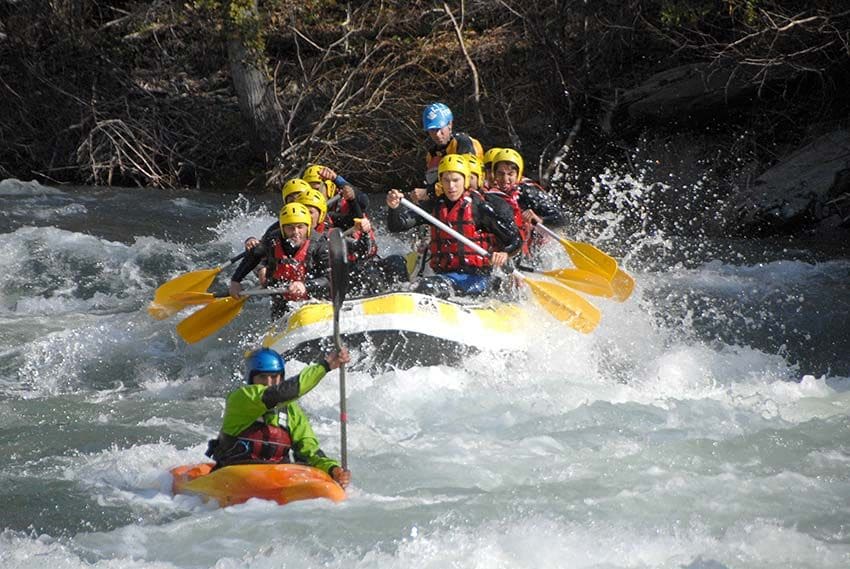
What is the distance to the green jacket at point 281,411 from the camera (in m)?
6.00

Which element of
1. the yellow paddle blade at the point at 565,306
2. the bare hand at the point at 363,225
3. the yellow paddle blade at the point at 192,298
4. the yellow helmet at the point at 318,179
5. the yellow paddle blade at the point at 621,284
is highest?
the yellow helmet at the point at 318,179

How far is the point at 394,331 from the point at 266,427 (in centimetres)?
217

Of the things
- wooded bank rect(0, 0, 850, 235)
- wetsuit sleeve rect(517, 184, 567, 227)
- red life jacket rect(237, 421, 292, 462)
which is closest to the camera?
red life jacket rect(237, 421, 292, 462)

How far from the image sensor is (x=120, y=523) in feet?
20.2

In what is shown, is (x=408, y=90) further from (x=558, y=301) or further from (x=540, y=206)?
(x=558, y=301)

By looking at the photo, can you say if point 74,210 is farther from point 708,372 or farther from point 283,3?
point 708,372

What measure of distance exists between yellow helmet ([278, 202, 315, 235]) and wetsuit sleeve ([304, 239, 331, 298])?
0.78 ft

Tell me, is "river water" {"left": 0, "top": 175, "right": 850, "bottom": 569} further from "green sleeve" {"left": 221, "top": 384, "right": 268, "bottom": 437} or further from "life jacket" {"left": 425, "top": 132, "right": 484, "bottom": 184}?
"life jacket" {"left": 425, "top": 132, "right": 484, "bottom": 184}

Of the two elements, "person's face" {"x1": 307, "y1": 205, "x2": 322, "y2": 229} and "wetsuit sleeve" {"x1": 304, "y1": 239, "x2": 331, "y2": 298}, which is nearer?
"wetsuit sleeve" {"x1": 304, "y1": 239, "x2": 331, "y2": 298}

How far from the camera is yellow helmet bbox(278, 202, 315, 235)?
348 inches

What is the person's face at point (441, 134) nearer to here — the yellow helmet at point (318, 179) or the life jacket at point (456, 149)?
the life jacket at point (456, 149)

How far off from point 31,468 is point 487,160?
4.83 meters

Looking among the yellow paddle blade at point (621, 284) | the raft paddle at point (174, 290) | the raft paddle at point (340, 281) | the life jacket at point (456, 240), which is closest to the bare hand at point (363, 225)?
the life jacket at point (456, 240)

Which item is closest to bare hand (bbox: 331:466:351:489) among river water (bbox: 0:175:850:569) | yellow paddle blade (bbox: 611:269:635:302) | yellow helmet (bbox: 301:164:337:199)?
river water (bbox: 0:175:850:569)
